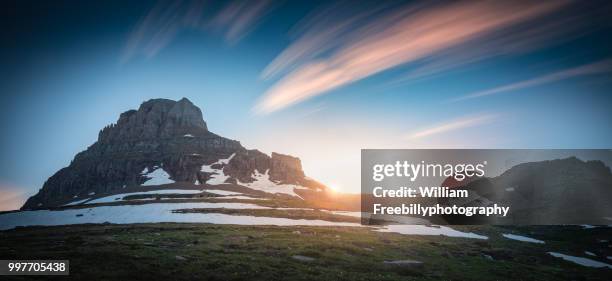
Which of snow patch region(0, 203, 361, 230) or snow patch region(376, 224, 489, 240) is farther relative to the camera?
snow patch region(0, 203, 361, 230)

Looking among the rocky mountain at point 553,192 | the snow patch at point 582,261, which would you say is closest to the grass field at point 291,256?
the snow patch at point 582,261

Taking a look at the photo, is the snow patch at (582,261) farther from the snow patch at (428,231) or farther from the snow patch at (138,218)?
the snow patch at (138,218)

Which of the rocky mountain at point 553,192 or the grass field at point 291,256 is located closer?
the grass field at point 291,256

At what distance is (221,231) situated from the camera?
50.6 metres

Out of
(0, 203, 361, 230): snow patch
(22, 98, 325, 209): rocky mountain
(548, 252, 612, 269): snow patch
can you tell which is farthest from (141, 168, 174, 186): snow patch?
(548, 252, 612, 269): snow patch

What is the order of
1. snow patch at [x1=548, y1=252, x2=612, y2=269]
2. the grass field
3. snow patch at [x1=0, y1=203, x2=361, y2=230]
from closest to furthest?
the grass field
snow patch at [x1=548, y1=252, x2=612, y2=269]
snow patch at [x1=0, y1=203, x2=361, y2=230]

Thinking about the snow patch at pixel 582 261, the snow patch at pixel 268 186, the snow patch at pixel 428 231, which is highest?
the snow patch at pixel 268 186

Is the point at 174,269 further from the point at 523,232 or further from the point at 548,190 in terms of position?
the point at 548,190

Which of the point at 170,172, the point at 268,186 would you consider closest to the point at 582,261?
the point at 268,186

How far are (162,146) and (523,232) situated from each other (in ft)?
601

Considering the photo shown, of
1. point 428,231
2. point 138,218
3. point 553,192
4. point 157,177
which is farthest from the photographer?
point 157,177

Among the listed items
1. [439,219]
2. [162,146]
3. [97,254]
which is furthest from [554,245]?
[162,146]

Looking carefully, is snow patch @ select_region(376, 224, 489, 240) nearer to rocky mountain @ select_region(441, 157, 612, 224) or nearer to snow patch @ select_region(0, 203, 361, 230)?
snow patch @ select_region(0, 203, 361, 230)

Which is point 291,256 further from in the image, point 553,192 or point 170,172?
point 170,172
